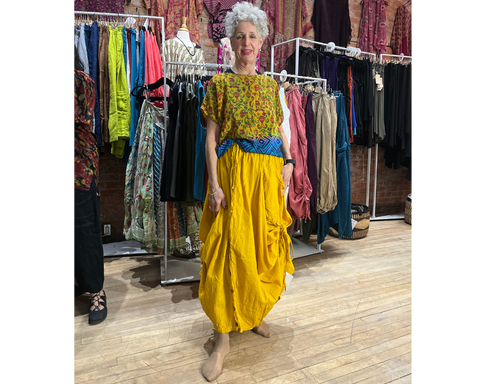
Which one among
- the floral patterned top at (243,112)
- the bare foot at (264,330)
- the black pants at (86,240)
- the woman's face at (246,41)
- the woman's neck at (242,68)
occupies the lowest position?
the bare foot at (264,330)

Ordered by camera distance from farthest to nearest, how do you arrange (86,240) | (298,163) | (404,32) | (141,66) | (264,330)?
(404,32), (141,66), (298,163), (86,240), (264,330)

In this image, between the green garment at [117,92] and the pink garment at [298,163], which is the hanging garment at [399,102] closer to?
the pink garment at [298,163]

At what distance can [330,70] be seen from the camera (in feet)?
12.8

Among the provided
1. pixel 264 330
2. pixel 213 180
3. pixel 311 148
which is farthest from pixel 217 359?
pixel 311 148

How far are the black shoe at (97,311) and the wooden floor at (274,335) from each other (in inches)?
1.5

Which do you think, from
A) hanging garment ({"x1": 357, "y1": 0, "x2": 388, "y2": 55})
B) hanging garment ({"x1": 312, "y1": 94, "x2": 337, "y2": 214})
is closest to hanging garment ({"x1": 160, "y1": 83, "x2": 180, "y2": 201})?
hanging garment ({"x1": 312, "y1": 94, "x2": 337, "y2": 214})

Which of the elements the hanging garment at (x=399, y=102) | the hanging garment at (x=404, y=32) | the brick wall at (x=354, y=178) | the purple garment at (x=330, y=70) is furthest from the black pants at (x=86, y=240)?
the hanging garment at (x=404, y=32)

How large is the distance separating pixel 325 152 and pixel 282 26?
2.04m

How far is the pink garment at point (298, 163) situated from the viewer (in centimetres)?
279

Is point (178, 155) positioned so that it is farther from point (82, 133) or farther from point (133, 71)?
point (133, 71)

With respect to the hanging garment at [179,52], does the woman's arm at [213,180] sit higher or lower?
lower
